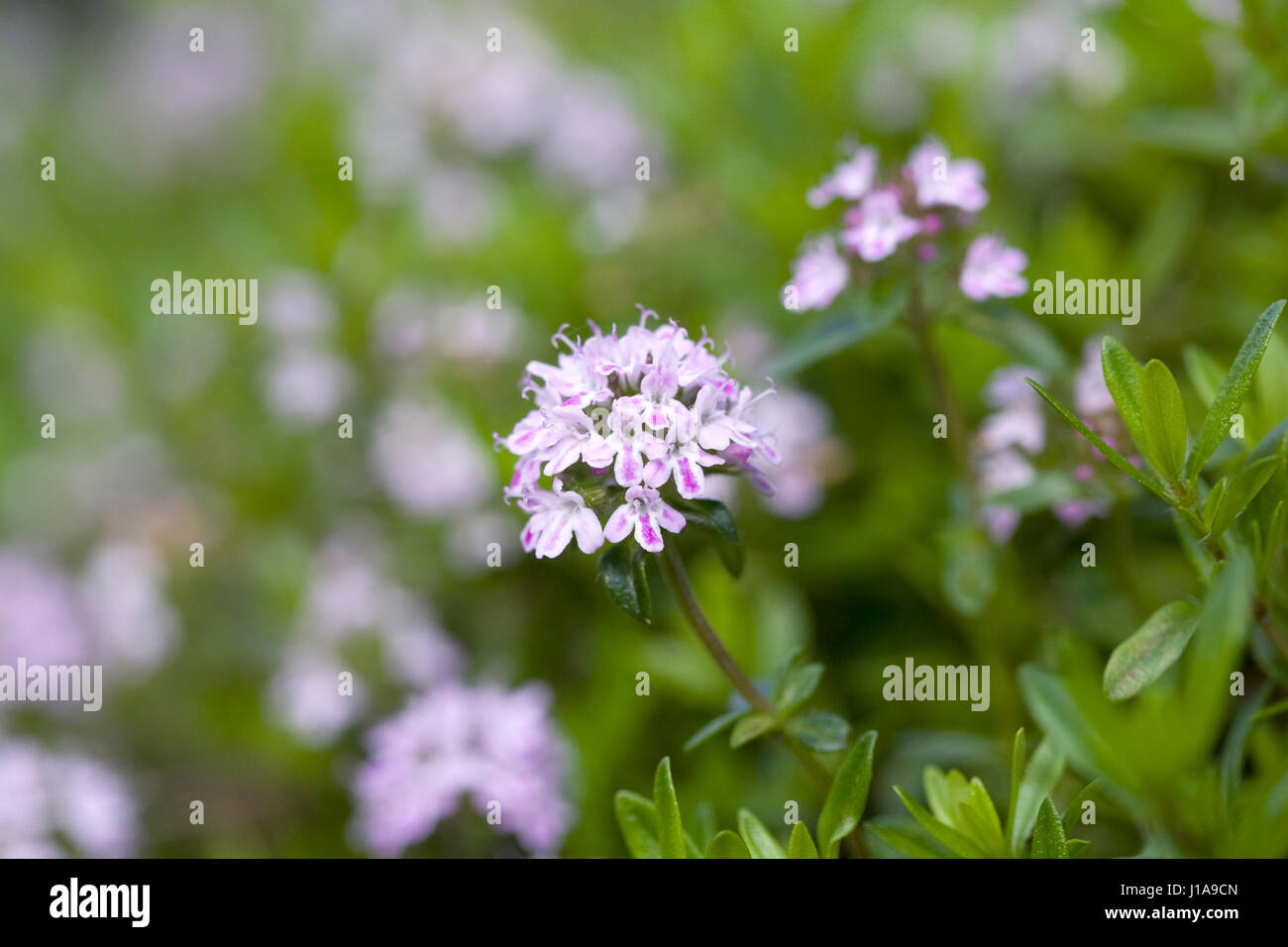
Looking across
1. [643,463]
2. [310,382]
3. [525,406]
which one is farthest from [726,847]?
[310,382]

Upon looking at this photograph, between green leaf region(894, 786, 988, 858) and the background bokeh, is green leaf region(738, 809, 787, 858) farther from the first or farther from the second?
the background bokeh

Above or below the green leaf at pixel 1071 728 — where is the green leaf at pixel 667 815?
below

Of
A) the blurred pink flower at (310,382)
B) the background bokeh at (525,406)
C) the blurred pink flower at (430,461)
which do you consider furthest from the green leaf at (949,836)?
the blurred pink flower at (310,382)

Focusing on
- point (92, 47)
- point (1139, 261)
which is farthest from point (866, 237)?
point (92, 47)

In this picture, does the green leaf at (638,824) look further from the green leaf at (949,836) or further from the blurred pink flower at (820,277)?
the blurred pink flower at (820,277)

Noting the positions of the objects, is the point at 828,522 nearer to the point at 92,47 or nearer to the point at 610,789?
the point at 610,789
